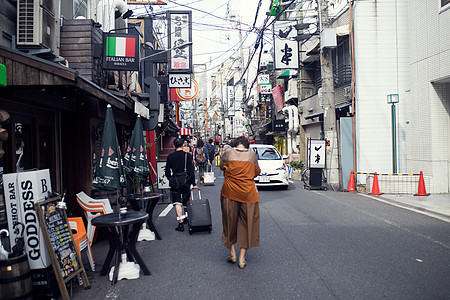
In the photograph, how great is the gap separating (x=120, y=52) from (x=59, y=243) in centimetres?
689

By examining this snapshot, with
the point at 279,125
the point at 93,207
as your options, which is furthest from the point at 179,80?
the point at 93,207

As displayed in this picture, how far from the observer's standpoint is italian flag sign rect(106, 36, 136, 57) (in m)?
10.2

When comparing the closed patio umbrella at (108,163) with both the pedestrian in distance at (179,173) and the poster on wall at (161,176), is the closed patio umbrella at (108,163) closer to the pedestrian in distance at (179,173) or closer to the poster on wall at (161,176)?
the pedestrian in distance at (179,173)

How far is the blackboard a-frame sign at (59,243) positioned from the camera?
4.26 metres

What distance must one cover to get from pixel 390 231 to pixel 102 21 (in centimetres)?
1007

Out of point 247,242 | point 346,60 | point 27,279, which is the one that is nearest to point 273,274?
point 247,242

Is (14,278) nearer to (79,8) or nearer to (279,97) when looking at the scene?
(79,8)

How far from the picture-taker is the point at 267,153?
16.1 metres

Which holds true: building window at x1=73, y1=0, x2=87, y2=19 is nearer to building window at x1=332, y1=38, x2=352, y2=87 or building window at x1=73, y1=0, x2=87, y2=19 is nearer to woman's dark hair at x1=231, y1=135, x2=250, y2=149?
woman's dark hair at x1=231, y1=135, x2=250, y2=149

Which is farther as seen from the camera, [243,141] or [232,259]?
[243,141]

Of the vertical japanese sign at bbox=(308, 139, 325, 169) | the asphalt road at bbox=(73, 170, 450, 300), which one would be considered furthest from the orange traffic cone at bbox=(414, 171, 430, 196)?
the asphalt road at bbox=(73, 170, 450, 300)

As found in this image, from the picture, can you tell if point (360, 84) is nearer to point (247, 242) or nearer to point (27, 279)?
point (247, 242)

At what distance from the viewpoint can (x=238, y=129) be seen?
4622cm

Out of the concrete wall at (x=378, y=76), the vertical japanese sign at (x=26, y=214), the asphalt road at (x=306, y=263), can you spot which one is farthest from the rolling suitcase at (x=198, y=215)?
the concrete wall at (x=378, y=76)
